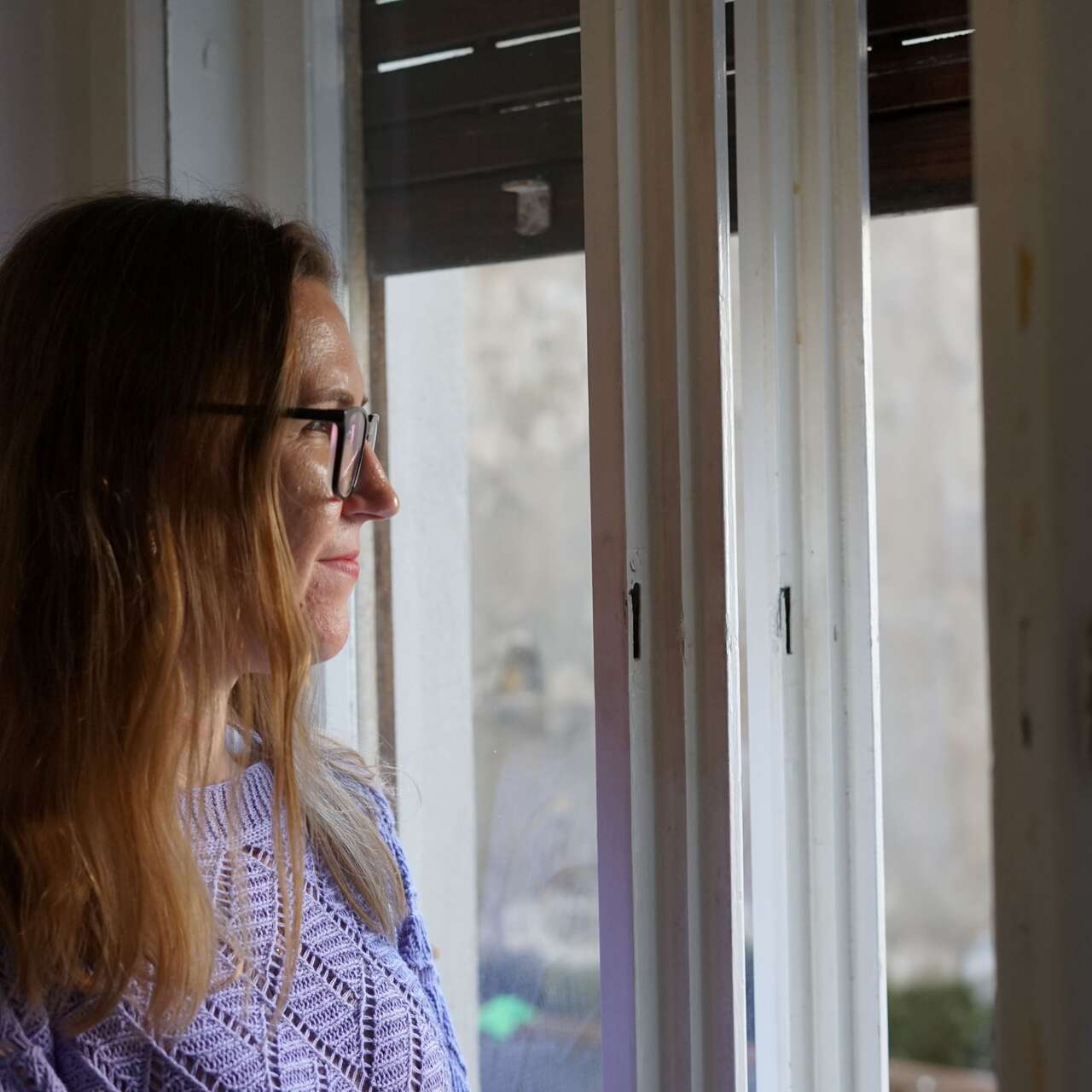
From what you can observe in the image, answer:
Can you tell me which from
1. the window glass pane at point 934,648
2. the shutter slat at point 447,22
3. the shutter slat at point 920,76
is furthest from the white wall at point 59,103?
the window glass pane at point 934,648

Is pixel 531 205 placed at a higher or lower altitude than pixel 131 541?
higher

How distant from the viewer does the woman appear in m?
0.83

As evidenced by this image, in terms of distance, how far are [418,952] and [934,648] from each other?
306 cm

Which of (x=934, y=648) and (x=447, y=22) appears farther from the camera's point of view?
(x=934, y=648)

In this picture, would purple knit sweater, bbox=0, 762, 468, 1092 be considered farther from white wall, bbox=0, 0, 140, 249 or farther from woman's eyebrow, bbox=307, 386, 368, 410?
white wall, bbox=0, 0, 140, 249

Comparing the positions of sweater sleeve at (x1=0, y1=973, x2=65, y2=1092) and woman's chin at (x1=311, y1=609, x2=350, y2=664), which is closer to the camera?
sweater sleeve at (x1=0, y1=973, x2=65, y2=1092)

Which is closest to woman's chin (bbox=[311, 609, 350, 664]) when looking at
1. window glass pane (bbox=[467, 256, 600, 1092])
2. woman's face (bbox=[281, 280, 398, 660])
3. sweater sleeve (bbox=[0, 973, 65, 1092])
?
woman's face (bbox=[281, 280, 398, 660])

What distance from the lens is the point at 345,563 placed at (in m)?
0.99

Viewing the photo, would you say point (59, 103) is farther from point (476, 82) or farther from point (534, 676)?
point (534, 676)

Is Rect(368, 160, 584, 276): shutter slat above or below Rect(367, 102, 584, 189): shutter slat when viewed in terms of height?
below

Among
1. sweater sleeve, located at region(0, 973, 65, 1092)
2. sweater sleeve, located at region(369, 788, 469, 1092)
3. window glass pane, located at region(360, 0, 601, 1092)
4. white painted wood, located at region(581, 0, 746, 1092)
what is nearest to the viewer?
sweater sleeve, located at region(0, 973, 65, 1092)

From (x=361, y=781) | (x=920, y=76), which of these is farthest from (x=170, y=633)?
(x=920, y=76)

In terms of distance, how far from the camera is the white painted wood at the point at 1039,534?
48 centimetres

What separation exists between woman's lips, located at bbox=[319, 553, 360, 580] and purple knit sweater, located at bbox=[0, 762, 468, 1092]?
0.19m
